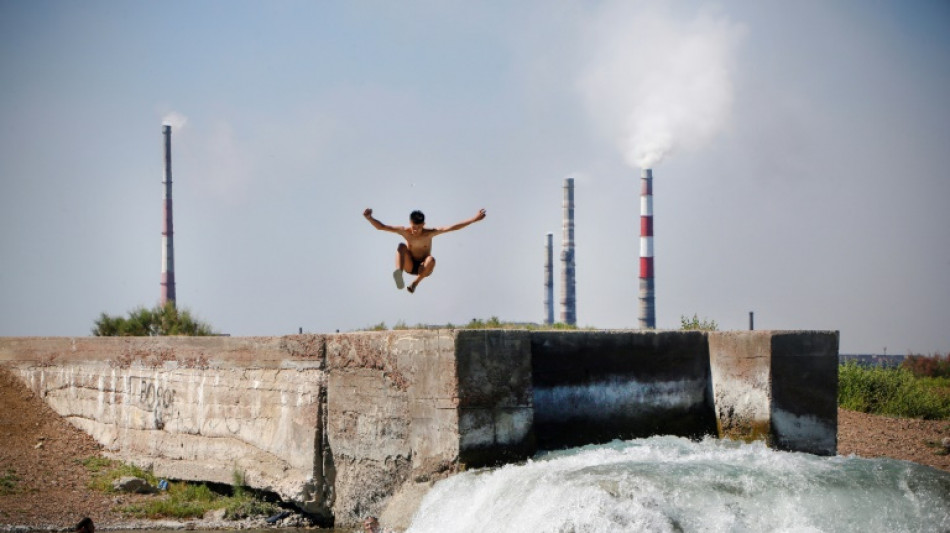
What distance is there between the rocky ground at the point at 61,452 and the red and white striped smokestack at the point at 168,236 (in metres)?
21.3

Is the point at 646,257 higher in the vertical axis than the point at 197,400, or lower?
higher

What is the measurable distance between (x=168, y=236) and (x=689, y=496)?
31.4 metres

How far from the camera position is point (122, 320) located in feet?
68.4

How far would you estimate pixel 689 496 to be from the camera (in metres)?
7.64

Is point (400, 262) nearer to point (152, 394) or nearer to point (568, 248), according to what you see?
point (152, 394)

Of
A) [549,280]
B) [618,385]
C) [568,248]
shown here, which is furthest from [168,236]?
[618,385]

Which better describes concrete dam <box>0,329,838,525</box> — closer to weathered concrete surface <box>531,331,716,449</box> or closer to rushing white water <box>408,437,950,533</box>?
weathered concrete surface <box>531,331,716,449</box>

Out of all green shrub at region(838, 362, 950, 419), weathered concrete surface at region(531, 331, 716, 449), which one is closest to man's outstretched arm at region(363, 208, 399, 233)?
weathered concrete surface at region(531, 331, 716, 449)

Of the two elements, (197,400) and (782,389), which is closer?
(782,389)

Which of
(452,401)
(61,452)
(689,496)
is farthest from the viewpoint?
(61,452)

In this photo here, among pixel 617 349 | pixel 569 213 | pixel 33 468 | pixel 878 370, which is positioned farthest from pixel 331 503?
pixel 569 213

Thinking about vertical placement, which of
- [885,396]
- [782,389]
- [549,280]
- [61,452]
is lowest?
[61,452]

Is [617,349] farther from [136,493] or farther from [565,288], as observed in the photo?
[565,288]

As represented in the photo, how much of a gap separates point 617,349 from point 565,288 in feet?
107
